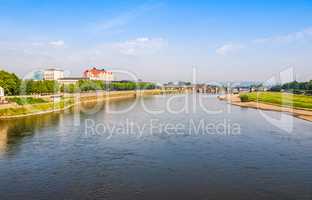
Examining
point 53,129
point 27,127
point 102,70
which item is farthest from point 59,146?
point 102,70

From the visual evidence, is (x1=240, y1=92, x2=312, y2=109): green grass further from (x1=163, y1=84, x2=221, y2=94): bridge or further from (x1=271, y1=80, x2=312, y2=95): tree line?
(x1=163, y1=84, x2=221, y2=94): bridge

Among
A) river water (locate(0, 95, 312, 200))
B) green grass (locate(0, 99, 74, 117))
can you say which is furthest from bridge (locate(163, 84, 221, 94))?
river water (locate(0, 95, 312, 200))

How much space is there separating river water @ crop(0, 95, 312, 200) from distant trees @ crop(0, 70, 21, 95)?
691 inches

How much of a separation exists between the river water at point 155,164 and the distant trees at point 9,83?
1754cm

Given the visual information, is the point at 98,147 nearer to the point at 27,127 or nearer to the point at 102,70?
the point at 27,127

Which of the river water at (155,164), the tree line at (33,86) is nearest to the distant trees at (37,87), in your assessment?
the tree line at (33,86)

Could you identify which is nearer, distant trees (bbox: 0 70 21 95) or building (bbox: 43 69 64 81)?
distant trees (bbox: 0 70 21 95)

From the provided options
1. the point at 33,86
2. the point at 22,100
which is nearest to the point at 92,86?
the point at 33,86

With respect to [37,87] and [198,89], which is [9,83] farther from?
[198,89]

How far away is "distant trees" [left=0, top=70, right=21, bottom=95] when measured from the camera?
1334 inches

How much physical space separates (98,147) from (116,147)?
819 mm

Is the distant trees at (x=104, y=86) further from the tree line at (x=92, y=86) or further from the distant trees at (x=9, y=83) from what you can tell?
the distant trees at (x=9, y=83)

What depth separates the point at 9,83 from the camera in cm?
3466

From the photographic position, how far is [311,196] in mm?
8297
